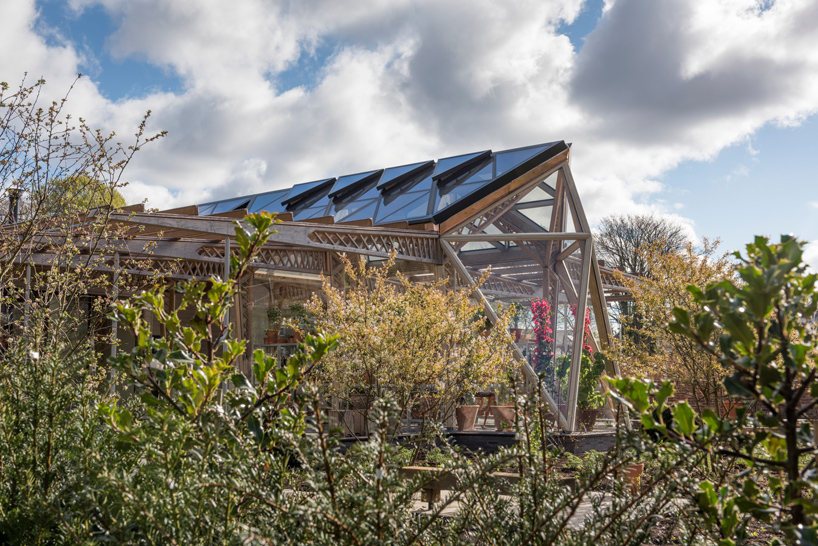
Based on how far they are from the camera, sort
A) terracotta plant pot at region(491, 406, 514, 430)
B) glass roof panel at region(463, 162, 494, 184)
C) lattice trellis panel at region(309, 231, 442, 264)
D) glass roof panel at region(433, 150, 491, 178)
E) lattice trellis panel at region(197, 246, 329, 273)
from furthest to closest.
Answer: glass roof panel at region(433, 150, 491, 178) → glass roof panel at region(463, 162, 494, 184) → terracotta plant pot at region(491, 406, 514, 430) → lattice trellis panel at region(197, 246, 329, 273) → lattice trellis panel at region(309, 231, 442, 264)

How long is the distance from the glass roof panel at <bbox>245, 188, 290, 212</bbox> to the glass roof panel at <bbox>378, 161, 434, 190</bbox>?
3.38m

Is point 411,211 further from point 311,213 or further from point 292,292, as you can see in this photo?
point 311,213

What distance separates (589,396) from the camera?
11836 mm

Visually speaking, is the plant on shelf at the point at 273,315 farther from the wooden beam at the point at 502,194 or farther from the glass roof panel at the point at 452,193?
the glass roof panel at the point at 452,193

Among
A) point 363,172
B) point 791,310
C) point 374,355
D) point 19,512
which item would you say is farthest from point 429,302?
point 363,172

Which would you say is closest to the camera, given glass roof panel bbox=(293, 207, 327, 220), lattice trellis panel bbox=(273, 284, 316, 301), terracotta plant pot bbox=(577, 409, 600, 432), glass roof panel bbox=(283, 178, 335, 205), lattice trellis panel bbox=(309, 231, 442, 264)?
lattice trellis panel bbox=(309, 231, 442, 264)

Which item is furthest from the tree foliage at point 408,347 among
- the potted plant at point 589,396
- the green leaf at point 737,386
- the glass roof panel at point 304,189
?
the glass roof panel at point 304,189

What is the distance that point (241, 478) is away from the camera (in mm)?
1298

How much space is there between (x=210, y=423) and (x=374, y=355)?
6403 mm

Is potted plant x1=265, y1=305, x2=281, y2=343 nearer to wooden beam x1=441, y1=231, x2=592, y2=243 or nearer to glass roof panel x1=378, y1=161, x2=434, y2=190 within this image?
wooden beam x1=441, y1=231, x2=592, y2=243

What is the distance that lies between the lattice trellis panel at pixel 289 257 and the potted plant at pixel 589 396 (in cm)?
566

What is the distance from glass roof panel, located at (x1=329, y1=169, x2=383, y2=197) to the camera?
1691 cm

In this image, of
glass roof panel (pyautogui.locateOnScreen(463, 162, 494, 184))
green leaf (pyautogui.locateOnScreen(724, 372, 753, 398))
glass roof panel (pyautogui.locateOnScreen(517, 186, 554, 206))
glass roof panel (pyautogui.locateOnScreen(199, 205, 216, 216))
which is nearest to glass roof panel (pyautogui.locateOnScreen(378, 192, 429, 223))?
glass roof panel (pyautogui.locateOnScreen(463, 162, 494, 184))

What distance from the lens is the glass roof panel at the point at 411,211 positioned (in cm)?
1354
